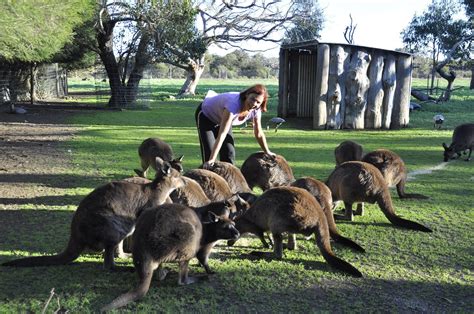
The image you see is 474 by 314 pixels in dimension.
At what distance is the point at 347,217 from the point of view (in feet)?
18.7

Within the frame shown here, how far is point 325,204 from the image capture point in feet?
16.2

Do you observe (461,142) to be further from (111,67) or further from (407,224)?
(111,67)

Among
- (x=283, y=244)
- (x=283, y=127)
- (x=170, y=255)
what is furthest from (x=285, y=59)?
(x=170, y=255)

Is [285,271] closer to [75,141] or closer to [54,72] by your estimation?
[75,141]

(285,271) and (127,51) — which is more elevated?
(127,51)

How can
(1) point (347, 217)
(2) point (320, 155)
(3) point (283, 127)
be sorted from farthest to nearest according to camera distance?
(3) point (283, 127)
(2) point (320, 155)
(1) point (347, 217)

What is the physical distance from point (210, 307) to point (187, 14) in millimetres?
19323

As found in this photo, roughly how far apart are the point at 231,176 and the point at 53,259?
223cm

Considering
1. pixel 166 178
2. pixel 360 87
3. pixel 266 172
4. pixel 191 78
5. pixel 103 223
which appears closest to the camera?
pixel 103 223

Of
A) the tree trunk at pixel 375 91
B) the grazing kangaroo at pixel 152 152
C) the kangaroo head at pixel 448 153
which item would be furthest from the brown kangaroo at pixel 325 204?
the tree trunk at pixel 375 91

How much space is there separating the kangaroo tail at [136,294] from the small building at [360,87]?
11092mm

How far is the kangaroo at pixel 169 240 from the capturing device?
136 inches

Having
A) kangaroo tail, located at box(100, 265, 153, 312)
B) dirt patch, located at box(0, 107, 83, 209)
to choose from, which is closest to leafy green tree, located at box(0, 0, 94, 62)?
dirt patch, located at box(0, 107, 83, 209)

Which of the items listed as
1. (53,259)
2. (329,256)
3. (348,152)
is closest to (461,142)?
(348,152)
